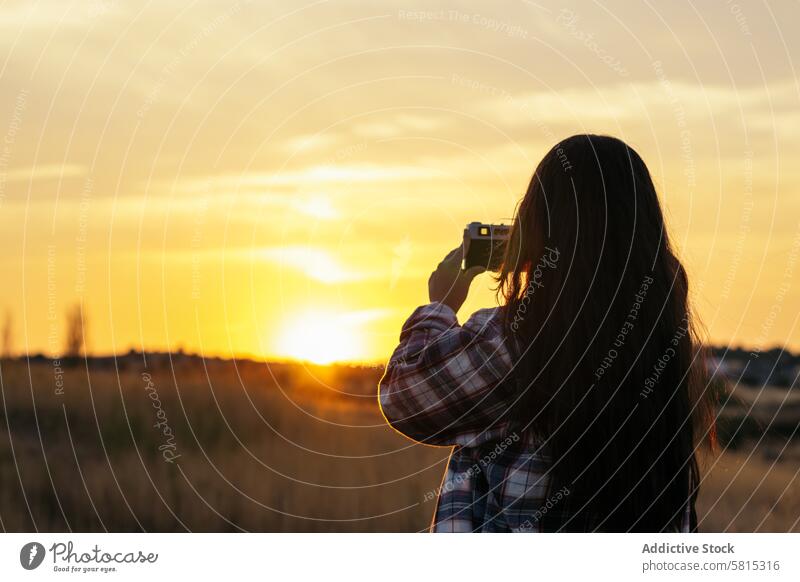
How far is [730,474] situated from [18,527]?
589 cm

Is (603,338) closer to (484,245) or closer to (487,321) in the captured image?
(487,321)

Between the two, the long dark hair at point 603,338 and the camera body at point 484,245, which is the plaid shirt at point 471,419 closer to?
the long dark hair at point 603,338

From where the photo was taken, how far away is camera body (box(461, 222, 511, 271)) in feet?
12.2

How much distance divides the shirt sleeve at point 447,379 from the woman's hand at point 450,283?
0.14m

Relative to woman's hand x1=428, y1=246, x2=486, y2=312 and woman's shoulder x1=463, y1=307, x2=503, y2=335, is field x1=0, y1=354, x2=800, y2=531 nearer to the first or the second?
woman's hand x1=428, y1=246, x2=486, y2=312

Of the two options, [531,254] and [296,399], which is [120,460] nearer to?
[296,399]

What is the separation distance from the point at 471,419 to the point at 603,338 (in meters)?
0.46

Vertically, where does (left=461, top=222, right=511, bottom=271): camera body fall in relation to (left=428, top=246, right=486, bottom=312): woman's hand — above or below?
above

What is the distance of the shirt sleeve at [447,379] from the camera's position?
10.4ft

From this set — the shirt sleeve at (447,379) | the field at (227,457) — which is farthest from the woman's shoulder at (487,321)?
the field at (227,457)

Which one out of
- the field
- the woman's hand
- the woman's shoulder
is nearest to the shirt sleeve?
A: the woman's shoulder

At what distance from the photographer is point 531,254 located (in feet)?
10.8
